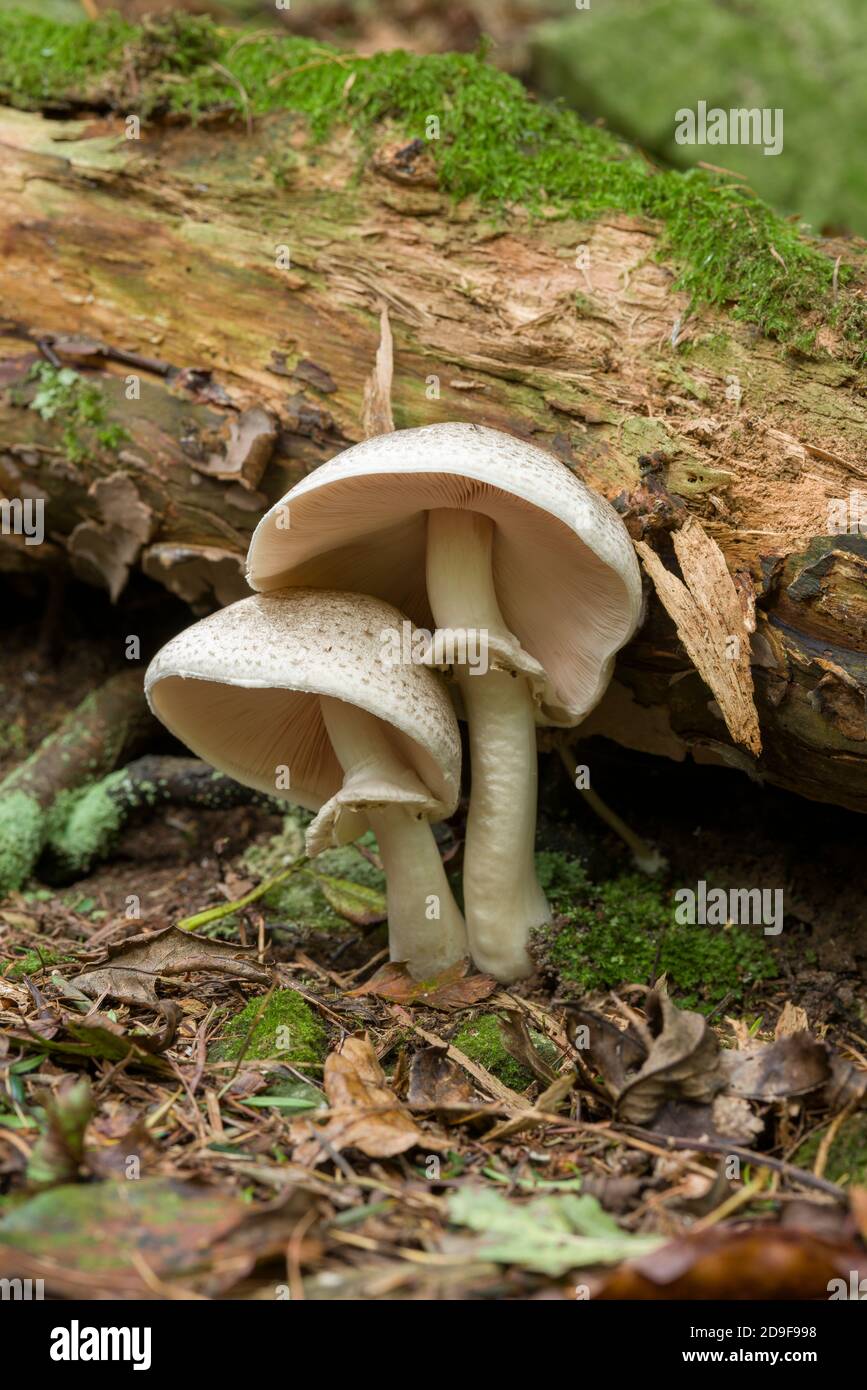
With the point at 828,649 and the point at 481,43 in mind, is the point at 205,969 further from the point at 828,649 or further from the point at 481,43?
the point at 481,43

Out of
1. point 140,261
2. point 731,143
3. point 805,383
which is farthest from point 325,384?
point 731,143

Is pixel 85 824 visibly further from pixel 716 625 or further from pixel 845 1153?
pixel 845 1153

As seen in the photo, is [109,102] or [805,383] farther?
[109,102]

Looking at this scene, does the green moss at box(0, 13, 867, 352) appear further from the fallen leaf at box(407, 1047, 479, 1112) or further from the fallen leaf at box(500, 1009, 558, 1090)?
the fallen leaf at box(407, 1047, 479, 1112)

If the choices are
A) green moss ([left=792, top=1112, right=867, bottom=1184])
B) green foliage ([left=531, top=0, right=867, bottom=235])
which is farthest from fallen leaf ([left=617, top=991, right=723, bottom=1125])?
green foliage ([left=531, top=0, right=867, bottom=235])
